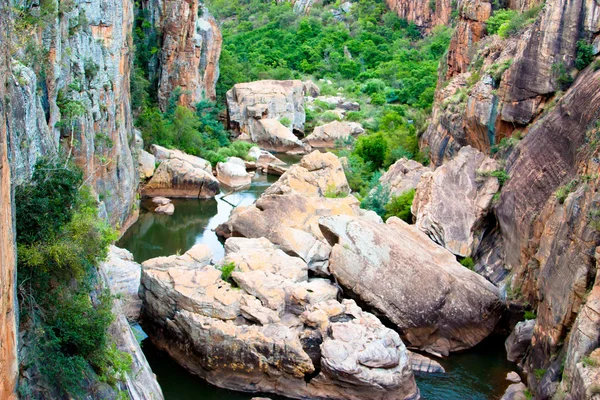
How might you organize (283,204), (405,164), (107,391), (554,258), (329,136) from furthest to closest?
(329,136) → (405,164) → (283,204) → (554,258) → (107,391)

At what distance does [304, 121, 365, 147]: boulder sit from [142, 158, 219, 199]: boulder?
17161 mm

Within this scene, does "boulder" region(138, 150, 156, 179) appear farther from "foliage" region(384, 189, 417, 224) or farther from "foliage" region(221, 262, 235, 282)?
"foliage" region(221, 262, 235, 282)

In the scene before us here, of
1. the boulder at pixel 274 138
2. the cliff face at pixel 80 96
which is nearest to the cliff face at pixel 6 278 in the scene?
the cliff face at pixel 80 96

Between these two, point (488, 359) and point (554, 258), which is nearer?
point (554, 258)

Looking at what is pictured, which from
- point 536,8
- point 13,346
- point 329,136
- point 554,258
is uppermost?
point 536,8

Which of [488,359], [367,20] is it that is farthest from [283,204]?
[367,20]

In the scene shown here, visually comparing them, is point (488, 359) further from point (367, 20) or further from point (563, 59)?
point (367, 20)

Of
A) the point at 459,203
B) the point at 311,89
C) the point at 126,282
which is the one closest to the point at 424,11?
the point at 311,89

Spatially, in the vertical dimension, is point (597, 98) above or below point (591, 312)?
above

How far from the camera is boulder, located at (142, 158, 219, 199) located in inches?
1545

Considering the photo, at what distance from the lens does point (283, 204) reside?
29.5m

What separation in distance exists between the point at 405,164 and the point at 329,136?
20139 millimetres

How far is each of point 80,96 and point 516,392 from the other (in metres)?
17.5

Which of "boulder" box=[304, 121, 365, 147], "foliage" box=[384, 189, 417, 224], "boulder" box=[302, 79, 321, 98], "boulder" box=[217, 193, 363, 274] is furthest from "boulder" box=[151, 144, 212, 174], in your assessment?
"boulder" box=[302, 79, 321, 98]
